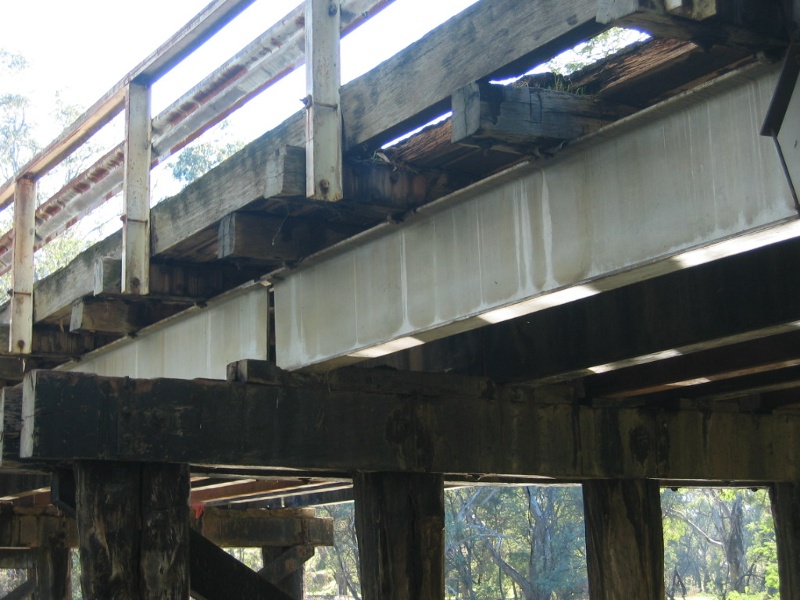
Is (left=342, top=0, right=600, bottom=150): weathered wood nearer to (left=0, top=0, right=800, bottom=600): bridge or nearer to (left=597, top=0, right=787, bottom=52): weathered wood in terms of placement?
(left=0, top=0, right=800, bottom=600): bridge

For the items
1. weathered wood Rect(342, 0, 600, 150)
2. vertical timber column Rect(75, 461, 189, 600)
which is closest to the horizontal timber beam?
vertical timber column Rect(75, 461, 189, 600)

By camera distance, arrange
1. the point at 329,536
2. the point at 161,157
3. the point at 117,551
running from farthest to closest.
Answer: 1. the point at 329,536
2. the point at 161,157
3. the point at 117,551

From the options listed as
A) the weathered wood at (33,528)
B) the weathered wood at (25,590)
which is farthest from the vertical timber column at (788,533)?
the weathered wood at (25,590)

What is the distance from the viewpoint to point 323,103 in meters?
5.14

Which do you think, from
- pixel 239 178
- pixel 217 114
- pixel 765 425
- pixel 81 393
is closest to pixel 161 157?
pixel 217 114

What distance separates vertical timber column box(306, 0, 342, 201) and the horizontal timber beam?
68.7 inches

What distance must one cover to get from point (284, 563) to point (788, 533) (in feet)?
20.5

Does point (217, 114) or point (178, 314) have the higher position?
point (217, 114)

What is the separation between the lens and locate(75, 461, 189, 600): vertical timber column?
574 cm

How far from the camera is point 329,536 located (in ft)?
45.5

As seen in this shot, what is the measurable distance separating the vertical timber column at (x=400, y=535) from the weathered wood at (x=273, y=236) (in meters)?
1.52

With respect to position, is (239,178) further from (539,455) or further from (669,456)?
(669,456)

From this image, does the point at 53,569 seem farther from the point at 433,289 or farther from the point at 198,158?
the point at 198,158

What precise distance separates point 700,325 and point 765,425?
3212 mm
